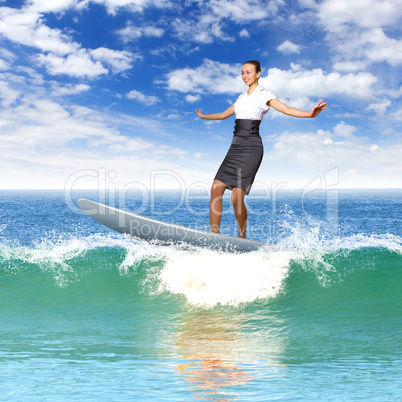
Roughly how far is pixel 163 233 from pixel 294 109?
2.37 meters

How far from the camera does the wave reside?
19.2 feet

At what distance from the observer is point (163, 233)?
224 inches

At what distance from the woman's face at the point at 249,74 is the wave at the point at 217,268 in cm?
230

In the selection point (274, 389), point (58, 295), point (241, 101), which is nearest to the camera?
point (274, 389)

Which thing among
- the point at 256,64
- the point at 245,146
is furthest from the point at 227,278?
the point at 256,64

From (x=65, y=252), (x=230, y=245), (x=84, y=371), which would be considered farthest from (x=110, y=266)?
(x=84, y=371)

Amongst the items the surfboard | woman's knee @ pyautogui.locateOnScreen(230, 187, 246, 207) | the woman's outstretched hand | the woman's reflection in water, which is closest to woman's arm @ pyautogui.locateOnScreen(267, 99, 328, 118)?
the woman's outstretched hand

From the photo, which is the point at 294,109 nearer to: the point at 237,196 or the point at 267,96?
the point at 267,96

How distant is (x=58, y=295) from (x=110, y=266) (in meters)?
1.19

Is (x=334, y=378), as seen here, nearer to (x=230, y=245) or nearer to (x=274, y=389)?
(x=274, y=389)

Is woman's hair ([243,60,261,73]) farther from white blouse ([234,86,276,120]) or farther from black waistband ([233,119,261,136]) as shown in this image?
black waistband ([233,119,261,136])

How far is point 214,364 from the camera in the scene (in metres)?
3.84

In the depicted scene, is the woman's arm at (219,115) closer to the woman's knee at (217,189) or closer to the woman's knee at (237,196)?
the woman's knee at (217,189)

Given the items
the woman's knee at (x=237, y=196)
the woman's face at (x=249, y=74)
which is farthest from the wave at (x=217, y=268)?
the woman's face at (x=249, y=74)
